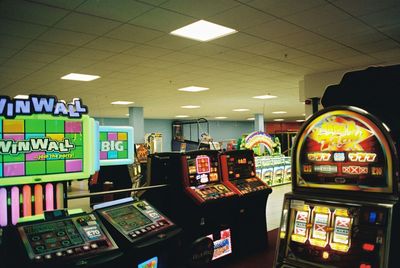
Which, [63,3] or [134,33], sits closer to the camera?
[63,3]

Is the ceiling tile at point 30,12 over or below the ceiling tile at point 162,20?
below

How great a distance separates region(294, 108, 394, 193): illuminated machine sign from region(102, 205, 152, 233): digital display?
3.92 feet

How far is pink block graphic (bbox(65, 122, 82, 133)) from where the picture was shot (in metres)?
2.40

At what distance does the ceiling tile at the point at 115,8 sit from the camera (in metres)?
3.39

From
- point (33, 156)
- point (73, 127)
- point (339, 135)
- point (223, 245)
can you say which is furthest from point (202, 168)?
point (33, 156)

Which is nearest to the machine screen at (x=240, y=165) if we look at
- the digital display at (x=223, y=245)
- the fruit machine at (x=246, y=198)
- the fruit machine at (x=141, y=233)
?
the fruit machine at (x=246, y=198)

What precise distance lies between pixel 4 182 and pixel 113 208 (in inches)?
30.5

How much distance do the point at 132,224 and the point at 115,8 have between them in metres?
2.21

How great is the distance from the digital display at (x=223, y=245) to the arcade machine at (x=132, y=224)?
1.30 m

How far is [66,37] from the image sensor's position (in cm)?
443

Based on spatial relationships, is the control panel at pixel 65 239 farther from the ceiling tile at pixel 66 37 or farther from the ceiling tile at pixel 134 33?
the ceiling tile at pixel 66 37

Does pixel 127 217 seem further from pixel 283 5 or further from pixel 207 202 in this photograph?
pixel 283 5

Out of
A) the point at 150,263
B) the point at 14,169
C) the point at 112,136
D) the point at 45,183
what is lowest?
the point at 150,263

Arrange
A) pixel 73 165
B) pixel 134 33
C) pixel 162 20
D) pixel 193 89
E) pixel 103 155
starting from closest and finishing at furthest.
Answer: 1. pixel 73 165
2. pixel 103 155
3. pixel 162 20
4. pixel 134 33
5. pixel 193 89
